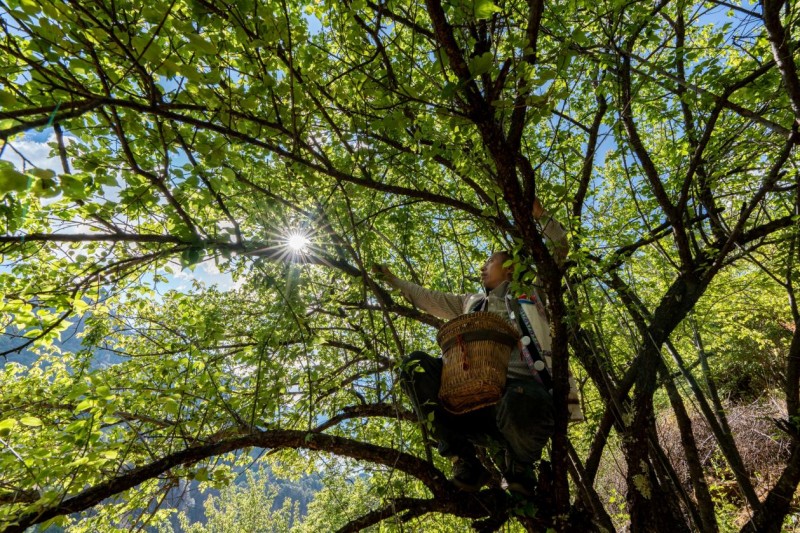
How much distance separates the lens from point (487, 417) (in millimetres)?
2631

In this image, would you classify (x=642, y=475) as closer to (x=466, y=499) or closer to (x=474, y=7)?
(x=466, y=499)

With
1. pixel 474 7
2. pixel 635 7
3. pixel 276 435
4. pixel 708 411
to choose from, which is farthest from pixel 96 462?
pixel 708 411

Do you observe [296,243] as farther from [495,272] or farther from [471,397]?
[495,272]

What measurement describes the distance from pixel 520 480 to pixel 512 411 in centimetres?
57

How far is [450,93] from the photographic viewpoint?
4.19 feet

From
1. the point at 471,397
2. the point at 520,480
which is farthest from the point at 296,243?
the point at 520,480

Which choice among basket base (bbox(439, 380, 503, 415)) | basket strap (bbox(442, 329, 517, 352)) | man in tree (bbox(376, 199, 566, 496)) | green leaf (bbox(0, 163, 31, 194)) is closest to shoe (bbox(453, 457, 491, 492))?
man in tree (bbox(376, 199, 566, 496))

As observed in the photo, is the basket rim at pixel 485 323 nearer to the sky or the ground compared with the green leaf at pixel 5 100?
nearer to the ground

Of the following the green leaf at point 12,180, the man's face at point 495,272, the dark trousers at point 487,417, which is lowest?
the dark trousers at point 487,417

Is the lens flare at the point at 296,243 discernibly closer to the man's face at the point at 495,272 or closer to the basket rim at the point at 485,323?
the basket rim at the point at 485,323

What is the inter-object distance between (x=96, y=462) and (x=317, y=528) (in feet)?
29.1

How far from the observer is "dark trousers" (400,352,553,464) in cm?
218

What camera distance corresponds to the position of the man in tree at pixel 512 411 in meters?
2.19

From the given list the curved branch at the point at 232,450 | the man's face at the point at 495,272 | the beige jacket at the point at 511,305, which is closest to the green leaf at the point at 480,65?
the beige jacket at the point at 511,305
